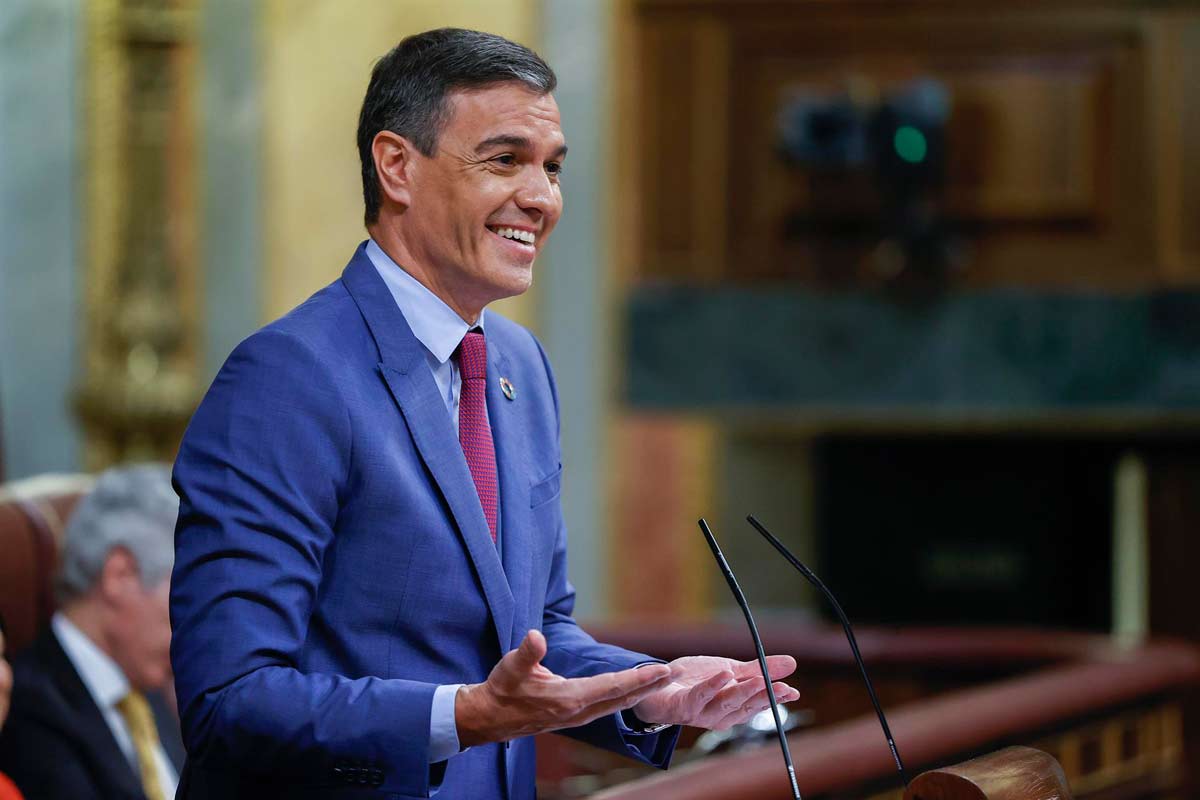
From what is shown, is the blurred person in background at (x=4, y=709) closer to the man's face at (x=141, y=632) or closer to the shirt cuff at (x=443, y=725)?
the man's face at (x=141, y=632)

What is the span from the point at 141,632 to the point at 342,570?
4.55 feet

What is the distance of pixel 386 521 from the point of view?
1.34m

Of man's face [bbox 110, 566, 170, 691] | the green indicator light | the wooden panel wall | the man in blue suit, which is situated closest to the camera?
the man in blue suit

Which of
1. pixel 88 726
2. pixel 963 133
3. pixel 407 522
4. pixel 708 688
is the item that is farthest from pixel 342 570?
pixel 963 133

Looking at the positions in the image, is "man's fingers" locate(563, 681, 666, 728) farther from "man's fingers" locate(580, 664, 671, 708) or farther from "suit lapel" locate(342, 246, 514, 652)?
"suit lapel" locate(342, 246, 514, 652)

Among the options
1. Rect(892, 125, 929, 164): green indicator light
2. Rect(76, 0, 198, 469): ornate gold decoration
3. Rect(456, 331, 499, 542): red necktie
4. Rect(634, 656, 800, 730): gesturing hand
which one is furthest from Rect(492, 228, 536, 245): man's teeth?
Rect(76, 0, 198, 469): ornate gold decoration

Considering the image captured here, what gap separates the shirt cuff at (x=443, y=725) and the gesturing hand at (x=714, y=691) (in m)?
0.17

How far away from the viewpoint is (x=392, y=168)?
142 centimetres

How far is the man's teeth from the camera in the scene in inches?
55.7

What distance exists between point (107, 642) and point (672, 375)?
350 centimetres

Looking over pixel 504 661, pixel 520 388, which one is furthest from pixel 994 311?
pixel 504 661

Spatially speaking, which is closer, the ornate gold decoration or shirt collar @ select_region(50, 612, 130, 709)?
shirt collar @ select_region(50, 612, 130, 709)

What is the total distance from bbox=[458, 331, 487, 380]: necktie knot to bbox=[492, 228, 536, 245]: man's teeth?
103 mm

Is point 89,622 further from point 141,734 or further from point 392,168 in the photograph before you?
point 392,168
